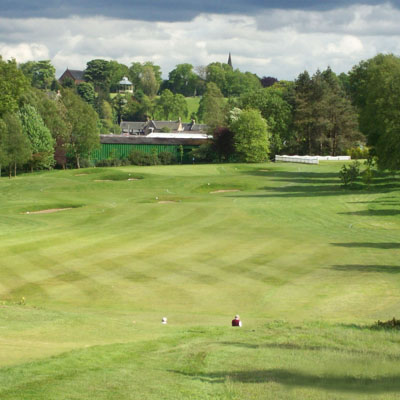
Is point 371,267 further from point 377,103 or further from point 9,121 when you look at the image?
point 9,121

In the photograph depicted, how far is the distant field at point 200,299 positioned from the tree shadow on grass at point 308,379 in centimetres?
3

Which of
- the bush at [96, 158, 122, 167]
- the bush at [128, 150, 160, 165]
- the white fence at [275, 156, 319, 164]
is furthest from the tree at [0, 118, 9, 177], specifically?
the white fence at [275, 156, 319, 164]

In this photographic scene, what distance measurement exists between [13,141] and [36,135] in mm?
8680

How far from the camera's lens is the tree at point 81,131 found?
4092 inches

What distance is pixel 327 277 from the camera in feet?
82.0

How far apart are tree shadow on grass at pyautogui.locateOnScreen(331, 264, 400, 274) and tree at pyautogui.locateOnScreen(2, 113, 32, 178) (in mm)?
64950

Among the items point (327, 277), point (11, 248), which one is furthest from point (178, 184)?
point (327, 277)

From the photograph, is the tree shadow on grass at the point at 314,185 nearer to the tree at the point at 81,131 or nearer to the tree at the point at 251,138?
the tree at the point at 251,138

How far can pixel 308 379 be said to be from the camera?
1056 centimetres

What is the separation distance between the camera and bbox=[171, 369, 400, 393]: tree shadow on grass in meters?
10.0

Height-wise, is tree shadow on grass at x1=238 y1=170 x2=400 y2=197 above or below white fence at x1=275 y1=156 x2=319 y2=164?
below

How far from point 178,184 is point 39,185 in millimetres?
14773

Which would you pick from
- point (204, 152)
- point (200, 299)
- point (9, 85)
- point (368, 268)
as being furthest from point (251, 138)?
point (200, 299)

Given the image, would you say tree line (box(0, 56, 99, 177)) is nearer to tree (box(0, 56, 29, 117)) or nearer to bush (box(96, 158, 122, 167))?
tree (box(0, 56, 29, 117))
